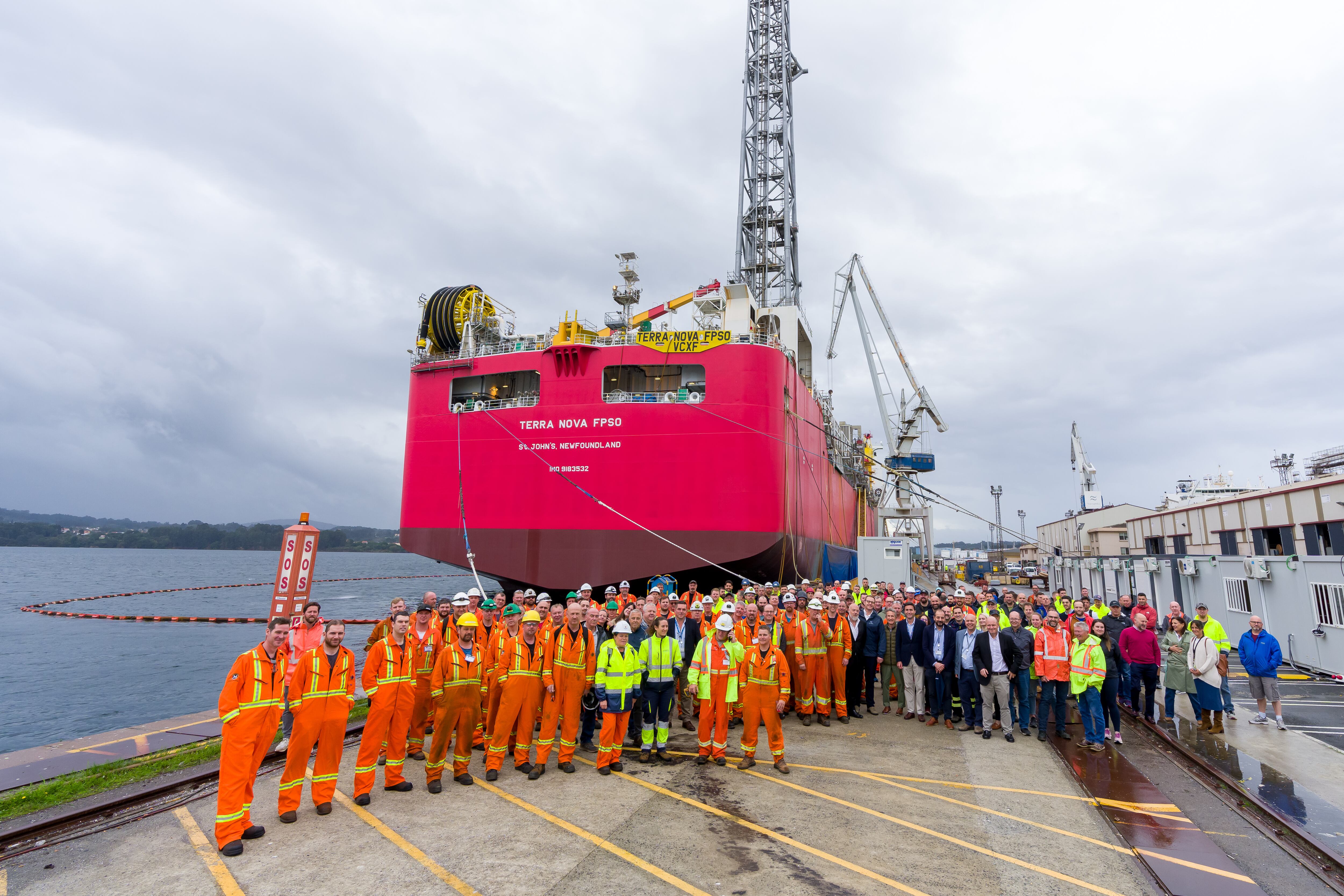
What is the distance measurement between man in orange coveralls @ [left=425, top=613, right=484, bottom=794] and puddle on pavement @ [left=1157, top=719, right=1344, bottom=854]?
7297 millimetres

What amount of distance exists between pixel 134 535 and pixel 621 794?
219059 millimetres

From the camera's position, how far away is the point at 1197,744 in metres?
8.01

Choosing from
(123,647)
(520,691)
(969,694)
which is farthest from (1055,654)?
(123,647)

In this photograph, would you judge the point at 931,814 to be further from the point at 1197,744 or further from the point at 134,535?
the point at 134,535

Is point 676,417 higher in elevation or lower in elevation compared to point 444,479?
higher

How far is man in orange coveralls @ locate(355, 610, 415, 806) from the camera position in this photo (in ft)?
19.2

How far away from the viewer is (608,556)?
60.1 ft

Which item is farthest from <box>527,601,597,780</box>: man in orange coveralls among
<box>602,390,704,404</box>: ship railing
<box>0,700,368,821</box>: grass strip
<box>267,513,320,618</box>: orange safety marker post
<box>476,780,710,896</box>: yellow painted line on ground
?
<box>602,390,704,404</box>: ship railing

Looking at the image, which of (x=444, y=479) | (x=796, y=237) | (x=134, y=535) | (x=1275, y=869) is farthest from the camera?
(x=134, y=535)

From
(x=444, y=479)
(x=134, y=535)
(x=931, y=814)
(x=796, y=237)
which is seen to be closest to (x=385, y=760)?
(x=931, y=814)

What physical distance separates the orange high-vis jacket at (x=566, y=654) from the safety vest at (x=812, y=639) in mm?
3310

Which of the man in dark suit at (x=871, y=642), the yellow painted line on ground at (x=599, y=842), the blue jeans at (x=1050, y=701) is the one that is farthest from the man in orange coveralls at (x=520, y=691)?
the blue jeans at (x=1050, y=701)

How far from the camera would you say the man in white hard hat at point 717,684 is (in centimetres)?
722

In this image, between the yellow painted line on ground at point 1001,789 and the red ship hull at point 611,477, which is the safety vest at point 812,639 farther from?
the red ship hull at point 611,477
